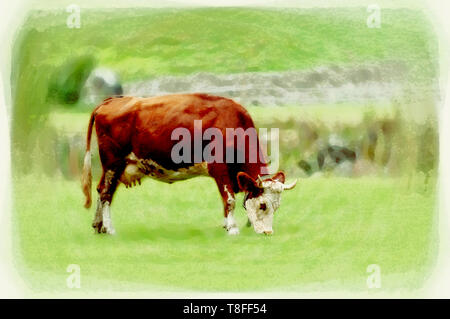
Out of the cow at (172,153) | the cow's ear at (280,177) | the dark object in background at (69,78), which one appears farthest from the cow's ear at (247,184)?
the dark object in background at (69,78)

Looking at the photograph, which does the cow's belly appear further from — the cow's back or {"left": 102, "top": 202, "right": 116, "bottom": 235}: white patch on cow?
{"left": 102, "top": 202, "right": 116, "bottom": 235}: white patch on cow

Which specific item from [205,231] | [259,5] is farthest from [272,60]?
[205,231]

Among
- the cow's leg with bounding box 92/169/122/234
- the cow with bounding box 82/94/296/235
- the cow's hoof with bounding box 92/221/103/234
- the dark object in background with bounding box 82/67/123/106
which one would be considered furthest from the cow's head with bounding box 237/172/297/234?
the dark object in background with bounding box 82/67/123/106

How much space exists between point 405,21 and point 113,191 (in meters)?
4.25

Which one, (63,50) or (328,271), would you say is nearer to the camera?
(328,271)

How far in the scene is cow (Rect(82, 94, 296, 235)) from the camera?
17625 millimetres

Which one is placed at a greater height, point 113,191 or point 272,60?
point 272,60

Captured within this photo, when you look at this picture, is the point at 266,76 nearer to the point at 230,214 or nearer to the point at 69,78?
the point at 230,214

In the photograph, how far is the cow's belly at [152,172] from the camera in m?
17.9

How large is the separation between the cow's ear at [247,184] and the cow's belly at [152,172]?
1.59 ft

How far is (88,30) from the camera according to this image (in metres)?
17.7

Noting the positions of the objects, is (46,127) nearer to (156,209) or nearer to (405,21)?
(156,209)

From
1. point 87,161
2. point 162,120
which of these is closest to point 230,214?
Result: point 162,120

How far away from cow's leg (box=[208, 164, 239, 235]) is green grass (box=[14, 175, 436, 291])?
173 mm
